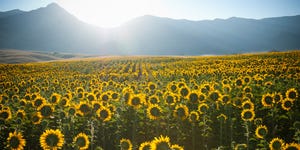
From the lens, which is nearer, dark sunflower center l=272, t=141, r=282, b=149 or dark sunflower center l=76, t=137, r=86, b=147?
dark sunflower center l=272, t=141, r=282, b=149

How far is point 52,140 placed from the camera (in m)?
4.77

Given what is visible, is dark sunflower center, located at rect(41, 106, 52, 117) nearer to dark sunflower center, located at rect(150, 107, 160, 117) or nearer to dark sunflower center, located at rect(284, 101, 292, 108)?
dark sunflower center, located at rect(150, 107, 160, 117)

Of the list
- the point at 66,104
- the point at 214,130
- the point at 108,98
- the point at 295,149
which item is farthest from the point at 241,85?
the point at 295,149

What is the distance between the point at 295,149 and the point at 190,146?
3.82 m

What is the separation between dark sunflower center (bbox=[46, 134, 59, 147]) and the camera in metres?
4.77

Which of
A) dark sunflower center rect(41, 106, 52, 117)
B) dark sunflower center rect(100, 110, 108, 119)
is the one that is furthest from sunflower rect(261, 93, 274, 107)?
dark sunflower center rect(41, 106, 52, 117)

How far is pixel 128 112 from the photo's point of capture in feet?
28.0

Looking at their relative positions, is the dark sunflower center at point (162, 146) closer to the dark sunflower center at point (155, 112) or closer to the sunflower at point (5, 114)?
the dark sunflower center at point (155, 112)

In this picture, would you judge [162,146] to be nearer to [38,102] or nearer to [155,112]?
[155,112]

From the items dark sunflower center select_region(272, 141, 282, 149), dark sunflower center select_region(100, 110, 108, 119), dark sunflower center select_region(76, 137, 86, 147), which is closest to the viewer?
dark sunflower center select_region(272, 141, 282, 149)

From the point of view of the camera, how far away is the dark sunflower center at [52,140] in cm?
477

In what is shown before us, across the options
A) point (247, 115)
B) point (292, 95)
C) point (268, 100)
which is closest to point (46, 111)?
point (247, 115)

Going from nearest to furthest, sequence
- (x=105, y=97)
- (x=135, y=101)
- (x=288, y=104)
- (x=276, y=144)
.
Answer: (x=276, y=144) → (x=288, y=104) → (x=135, y=101) → (x=105, y=97)

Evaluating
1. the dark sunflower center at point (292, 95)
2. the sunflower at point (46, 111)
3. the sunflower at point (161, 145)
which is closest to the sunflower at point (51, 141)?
the sunflower at point (161, 145)
